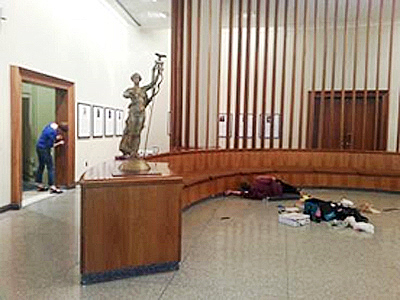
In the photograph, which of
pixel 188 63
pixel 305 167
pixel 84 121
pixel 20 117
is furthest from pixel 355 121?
pixel 20 117

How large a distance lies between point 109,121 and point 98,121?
2.33 ft

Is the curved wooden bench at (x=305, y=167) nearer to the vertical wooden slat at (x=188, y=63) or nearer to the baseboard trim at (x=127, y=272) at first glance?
the vertical wooden slat at (x=188, y=63)

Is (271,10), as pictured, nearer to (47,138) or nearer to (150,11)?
(150,11)

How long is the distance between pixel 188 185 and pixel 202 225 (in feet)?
3.23

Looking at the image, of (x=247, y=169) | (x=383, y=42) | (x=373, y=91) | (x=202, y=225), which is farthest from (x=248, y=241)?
(x=383, y=42)

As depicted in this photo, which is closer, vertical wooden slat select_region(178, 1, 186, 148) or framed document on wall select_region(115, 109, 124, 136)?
vertical wooden slat select_region(178, 1, 186, 148)

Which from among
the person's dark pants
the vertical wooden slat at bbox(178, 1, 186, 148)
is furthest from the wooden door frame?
the vertical wooden slat at bbox(178, 1, 186, 148)

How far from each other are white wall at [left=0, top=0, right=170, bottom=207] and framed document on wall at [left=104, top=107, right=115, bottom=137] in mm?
176

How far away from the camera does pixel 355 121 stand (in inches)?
409

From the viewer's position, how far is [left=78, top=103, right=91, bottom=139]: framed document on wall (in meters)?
8.27

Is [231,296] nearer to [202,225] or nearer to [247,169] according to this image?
[202,225]

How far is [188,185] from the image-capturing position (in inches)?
241

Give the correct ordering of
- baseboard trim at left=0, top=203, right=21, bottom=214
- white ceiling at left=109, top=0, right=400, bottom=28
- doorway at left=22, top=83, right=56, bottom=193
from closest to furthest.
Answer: baseboard trim at left=0, top=203, right=21, bottom=214, doorway at left=22, top=83, right=56, bottom=193, white ceiling at left=109, top=0, right=400, bottom=28

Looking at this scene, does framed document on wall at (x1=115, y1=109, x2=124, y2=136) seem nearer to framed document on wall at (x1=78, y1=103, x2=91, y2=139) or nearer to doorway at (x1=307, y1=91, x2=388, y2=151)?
framed document on wall at (x1=78, y1=103, x2=91, y2=139)
